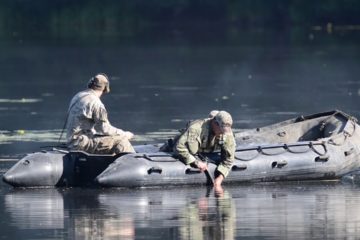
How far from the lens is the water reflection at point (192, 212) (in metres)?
15.0

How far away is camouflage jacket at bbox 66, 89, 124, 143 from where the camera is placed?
1847cm

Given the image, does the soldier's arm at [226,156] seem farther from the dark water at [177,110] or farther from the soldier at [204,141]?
the dark water at [177,110]

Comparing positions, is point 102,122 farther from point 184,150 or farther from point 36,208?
point 36,208

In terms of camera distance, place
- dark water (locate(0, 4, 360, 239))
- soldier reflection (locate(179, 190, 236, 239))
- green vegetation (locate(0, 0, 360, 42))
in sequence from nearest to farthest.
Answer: soldier reflection (locate(179, 190, 236, 239)) < dark water (locate(0, 4, 360, 239)) < green vegetation (locate(0, 0, 360, 42))

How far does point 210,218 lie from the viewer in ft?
52.3

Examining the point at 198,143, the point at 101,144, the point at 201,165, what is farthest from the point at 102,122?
the point at 201,165

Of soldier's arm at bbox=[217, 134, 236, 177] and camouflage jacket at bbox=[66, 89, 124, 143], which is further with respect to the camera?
camouflage jacket at bbox=[66, 89, 124, 143]

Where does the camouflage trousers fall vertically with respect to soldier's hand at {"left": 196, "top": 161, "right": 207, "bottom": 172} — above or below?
above

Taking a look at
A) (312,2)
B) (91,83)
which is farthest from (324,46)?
(91,83)

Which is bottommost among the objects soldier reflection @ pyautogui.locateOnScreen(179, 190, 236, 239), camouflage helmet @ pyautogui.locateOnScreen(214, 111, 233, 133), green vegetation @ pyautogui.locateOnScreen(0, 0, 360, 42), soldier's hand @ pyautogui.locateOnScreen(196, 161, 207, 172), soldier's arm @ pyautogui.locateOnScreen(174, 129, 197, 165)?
soldier reflection @ pyautogui.locateOnScreen(179, 190, 236, 239)

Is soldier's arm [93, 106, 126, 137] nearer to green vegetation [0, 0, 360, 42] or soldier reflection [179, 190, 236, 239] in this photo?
soldier reflection [179, 190, 236, 239]

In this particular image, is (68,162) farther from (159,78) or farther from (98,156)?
(159,78)

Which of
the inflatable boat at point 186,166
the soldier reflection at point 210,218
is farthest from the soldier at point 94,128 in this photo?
the soldier reflection at point 210,218

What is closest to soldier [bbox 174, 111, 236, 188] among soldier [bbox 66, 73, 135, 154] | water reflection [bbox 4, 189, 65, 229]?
soldier [bbox 66, 73, 135, 154]
